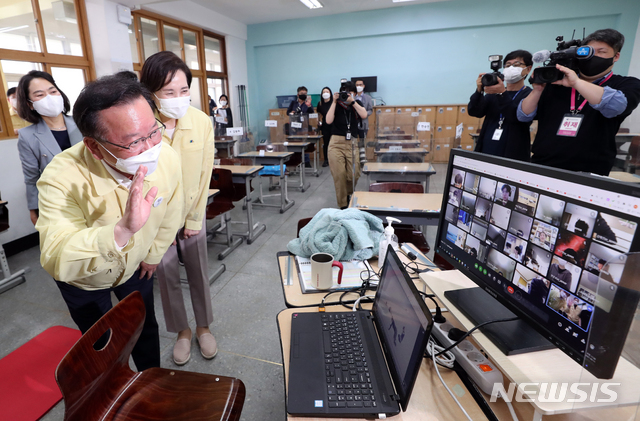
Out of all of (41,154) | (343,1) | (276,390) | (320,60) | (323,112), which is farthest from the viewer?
(320,60)

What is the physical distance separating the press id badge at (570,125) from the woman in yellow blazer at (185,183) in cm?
201

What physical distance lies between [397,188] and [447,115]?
556 cm

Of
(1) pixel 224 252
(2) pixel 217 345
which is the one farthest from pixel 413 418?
(1) pixel 224 252

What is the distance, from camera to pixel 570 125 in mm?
1901

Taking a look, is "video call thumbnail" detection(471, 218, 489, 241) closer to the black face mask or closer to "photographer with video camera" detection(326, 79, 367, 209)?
the black face mask

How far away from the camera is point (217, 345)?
6.66 feet

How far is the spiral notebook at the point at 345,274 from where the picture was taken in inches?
48.6

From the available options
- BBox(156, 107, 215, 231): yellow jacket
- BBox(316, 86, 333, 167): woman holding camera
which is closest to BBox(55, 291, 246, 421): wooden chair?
BBox(156, 107, 215, 231): yellow jacket

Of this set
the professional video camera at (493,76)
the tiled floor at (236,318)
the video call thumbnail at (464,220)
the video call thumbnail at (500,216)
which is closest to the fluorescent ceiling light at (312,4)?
the professional video camera at (493,76)

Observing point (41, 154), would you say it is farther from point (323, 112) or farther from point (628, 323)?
point (323, 112)

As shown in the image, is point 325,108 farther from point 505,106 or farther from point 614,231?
point 614,231

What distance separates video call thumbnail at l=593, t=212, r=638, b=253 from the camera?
550mm

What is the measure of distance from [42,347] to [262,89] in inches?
328

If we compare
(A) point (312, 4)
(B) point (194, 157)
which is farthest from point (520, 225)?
(A) point (312, 4)
